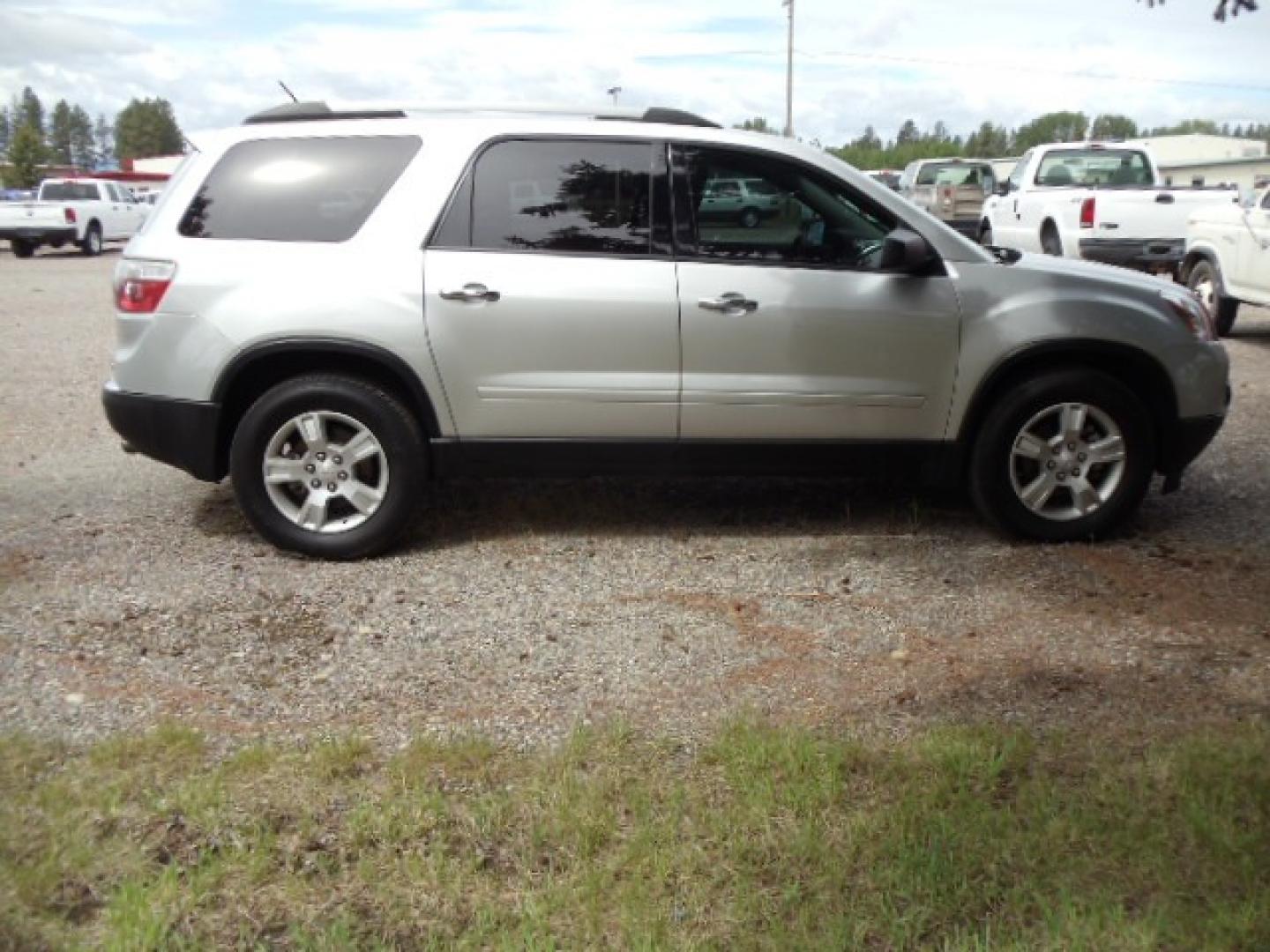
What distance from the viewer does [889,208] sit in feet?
17.9

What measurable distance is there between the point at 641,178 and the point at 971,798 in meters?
3.13

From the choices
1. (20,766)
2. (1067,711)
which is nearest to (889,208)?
(1067,711)

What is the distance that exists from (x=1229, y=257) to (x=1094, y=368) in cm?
752

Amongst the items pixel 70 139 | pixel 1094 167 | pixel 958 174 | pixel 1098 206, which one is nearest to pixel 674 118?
pixel 1098 206

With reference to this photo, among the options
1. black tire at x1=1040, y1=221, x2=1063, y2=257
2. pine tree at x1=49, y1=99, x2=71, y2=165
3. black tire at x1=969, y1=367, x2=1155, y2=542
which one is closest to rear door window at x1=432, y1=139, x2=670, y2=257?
black tire at x1=969, y1=367, x2=1155, y2=542

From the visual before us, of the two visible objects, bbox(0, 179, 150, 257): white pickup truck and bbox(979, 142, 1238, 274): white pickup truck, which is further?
bbox(0, 179, 150, 257): white pickup truck

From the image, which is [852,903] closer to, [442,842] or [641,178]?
[442,842]

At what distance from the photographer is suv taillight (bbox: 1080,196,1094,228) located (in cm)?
1462

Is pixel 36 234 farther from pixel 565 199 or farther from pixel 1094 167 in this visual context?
pixel 565 199

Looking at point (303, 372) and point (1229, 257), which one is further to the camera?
point (1229, 257)

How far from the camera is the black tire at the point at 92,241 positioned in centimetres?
2797

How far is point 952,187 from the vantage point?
87.5ft

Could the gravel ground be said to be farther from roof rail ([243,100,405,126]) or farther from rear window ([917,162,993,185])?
rear window ([917,162,993,185])

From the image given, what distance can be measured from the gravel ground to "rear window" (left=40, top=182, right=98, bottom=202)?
24.9m
